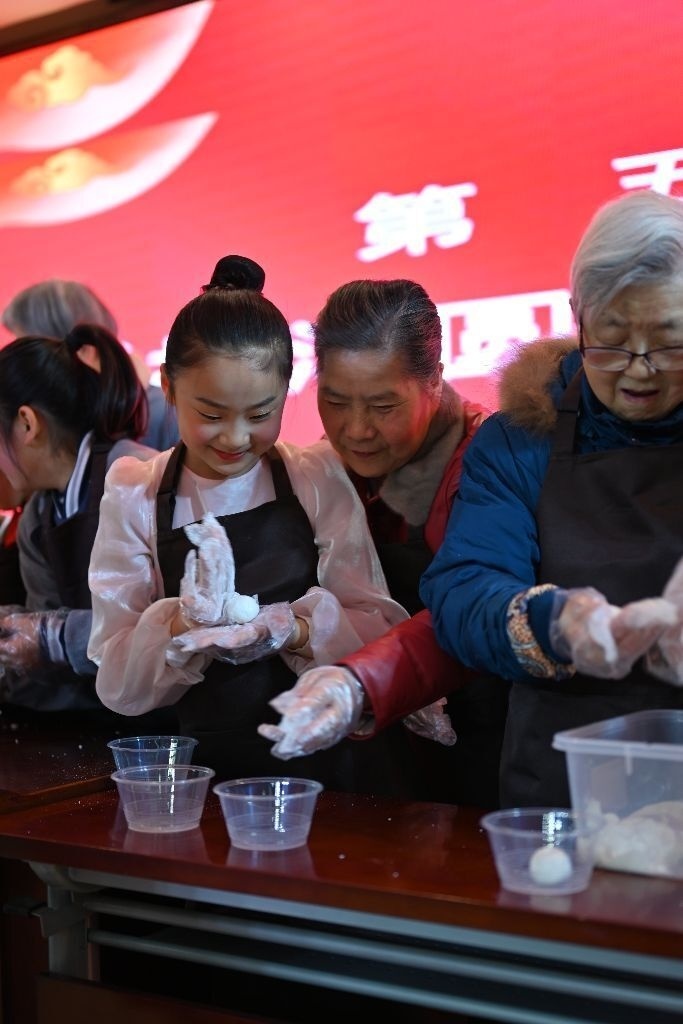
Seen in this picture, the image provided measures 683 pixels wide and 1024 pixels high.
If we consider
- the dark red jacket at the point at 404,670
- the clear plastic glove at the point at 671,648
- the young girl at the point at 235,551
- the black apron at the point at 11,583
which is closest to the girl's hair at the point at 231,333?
the young girl at the point at 235,551

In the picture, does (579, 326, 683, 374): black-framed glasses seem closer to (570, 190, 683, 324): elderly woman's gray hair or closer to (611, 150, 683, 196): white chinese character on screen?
(570, 190, 683, 324): elderly woman's gray hair

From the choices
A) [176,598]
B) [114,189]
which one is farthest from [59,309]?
[176,598]

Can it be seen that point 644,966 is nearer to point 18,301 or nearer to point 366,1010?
point 366,1010

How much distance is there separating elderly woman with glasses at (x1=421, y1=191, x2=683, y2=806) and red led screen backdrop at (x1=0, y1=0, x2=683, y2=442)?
0.88m

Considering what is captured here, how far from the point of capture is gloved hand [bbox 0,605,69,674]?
8.52 ft

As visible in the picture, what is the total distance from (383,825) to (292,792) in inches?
6.2

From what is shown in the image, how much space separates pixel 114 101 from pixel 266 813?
3.04 m

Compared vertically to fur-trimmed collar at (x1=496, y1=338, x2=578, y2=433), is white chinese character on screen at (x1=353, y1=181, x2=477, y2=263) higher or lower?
higher

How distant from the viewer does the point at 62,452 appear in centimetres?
273

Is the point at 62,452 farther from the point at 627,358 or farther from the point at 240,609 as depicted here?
the point at 627,358

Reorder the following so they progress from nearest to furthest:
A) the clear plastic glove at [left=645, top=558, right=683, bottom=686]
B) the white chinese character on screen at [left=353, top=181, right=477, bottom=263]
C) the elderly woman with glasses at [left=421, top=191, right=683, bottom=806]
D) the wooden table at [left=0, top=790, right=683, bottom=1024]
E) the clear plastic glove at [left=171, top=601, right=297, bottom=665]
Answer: the wooden table at [left=0, top=790, right=683, bottom=1024] < the clear plastic glove at [left=645, top=558, right=683, bottom=686] < the elderly woman with glasses at [left=421, top=191, right=683, bottom=806] < the clear plastic glove at [left=171, top=601, right=297, bottom=665] < the white chinese character on screen at [left=353, top=181, right=477, bottom=263]

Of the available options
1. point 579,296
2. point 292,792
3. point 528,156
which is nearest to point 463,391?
point 528,156

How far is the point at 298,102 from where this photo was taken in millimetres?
3590

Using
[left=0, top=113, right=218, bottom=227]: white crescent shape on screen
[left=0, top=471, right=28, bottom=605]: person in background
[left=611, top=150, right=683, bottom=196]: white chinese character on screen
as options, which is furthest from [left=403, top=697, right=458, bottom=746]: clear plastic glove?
[left=0, top=113, right=218, bottom=227]: white crescent shape on screen
